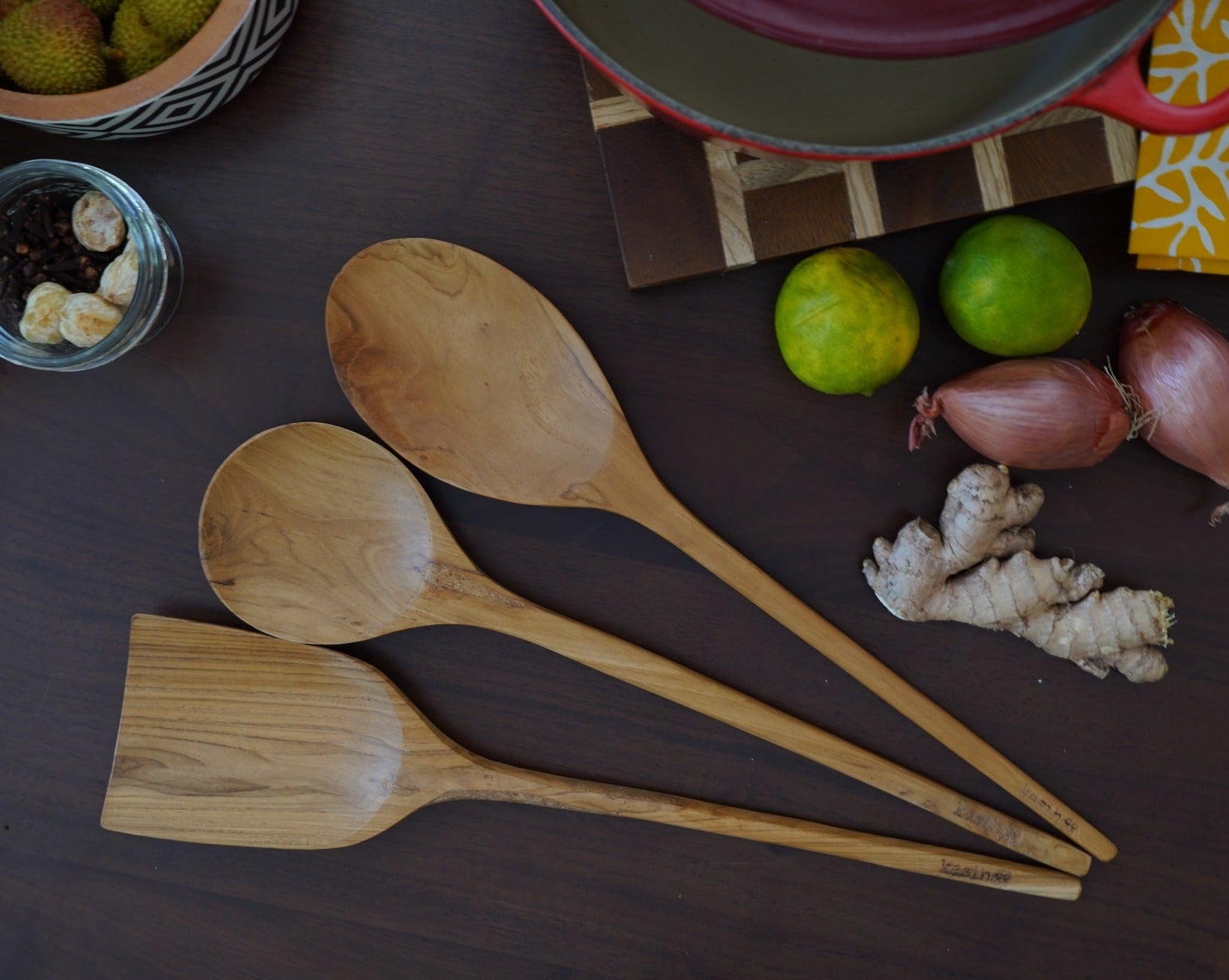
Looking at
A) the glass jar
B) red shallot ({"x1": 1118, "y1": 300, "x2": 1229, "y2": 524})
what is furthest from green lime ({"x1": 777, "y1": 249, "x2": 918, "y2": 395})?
the glass jar

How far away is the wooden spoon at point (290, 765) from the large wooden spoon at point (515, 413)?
0.10 metres

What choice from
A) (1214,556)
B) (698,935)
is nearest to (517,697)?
(698,935)

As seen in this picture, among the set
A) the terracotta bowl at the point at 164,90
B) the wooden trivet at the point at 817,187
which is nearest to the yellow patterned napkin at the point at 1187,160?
the wooden trivet at the point at 817,187

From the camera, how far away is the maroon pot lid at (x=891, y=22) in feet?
1.10

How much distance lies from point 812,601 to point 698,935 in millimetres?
238

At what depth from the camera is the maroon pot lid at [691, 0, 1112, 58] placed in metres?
0.34

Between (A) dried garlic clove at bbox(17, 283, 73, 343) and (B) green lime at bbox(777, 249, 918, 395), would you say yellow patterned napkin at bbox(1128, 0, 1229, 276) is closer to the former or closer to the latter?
(B) green lime at bbox(777, 249, 918, 395)

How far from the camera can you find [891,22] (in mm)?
338

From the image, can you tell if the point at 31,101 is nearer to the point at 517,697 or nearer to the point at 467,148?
the point at 467,148

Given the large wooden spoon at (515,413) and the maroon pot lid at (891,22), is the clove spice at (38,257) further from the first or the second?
the maroon pot lid at (891,22)

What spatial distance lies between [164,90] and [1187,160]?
1.98 feet

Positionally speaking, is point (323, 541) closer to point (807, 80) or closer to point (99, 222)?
point (99, 222)

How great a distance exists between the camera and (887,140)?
1.50 ft

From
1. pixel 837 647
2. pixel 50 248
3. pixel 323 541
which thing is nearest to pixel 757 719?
pixel 837 647
